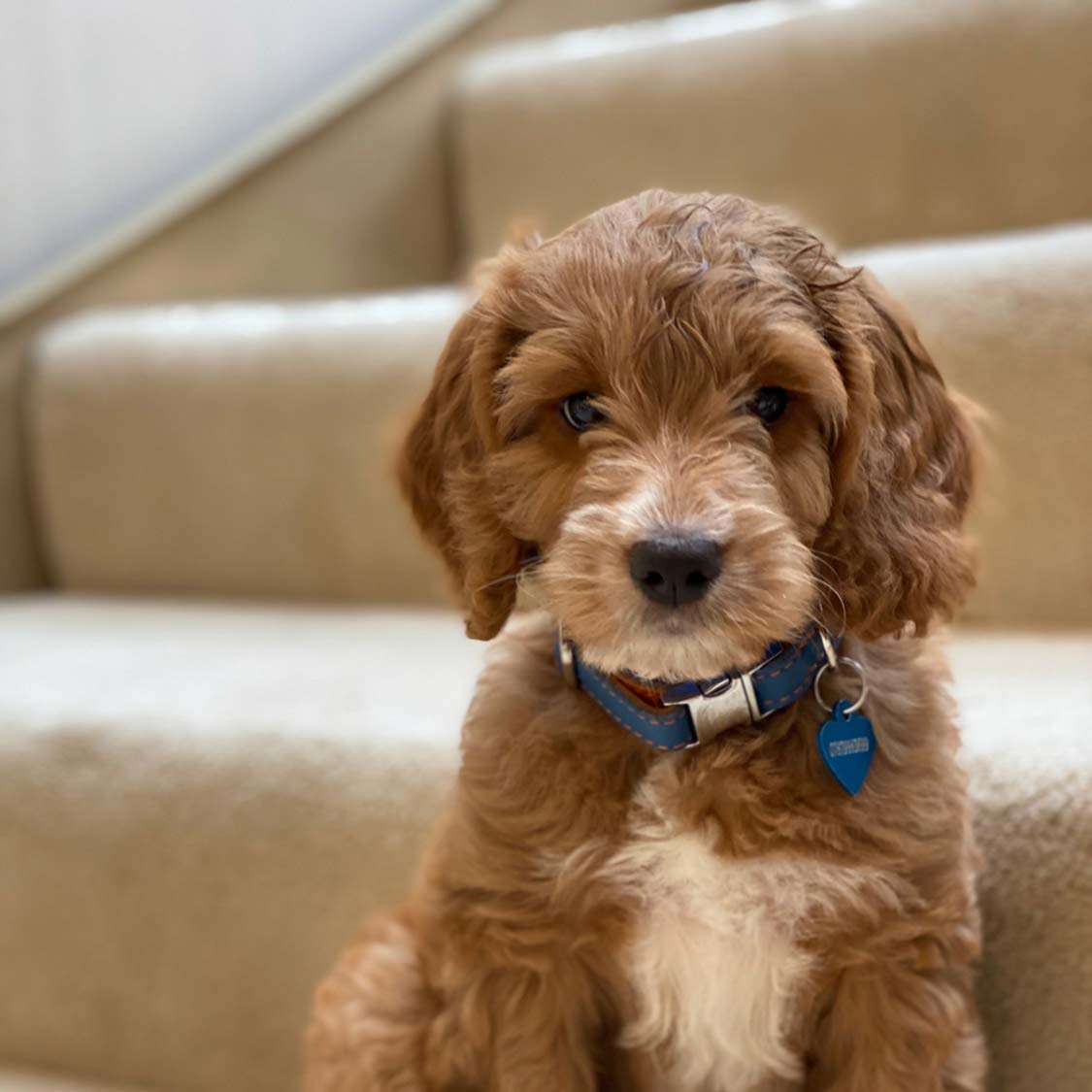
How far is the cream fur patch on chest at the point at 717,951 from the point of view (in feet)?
3.52

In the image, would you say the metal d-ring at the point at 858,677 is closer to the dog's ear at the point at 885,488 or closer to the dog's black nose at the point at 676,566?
the dog's ear at the point at 885,488

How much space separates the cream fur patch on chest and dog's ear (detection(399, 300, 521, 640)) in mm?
256

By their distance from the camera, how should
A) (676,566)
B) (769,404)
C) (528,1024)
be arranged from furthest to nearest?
(528,1024), (769,404), (676,566)

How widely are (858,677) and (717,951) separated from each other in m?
0.28

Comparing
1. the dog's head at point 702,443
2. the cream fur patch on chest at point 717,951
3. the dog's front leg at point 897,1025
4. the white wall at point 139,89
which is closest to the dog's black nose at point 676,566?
the dog's head at point 702,443

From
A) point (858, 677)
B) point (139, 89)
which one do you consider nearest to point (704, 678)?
point (858, 677)

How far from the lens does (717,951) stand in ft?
3.60

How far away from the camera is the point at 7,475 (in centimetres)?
256

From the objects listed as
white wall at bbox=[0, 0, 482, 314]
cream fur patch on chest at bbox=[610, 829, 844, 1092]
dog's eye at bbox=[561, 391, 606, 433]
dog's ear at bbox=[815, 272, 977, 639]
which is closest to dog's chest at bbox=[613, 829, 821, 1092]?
cream fur patch on chest at bbox=[610, 829, 844, 1092]

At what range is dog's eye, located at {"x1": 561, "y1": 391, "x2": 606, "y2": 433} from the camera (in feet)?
3.47

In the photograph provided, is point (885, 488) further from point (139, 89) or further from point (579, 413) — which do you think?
point (139, 89)

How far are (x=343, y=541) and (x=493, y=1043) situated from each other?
4.10 ft

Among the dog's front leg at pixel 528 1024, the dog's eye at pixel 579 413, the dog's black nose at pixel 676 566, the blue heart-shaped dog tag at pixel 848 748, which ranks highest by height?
the dog's eye at pixel 579 413

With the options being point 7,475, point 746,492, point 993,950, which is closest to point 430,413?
point 746,492
